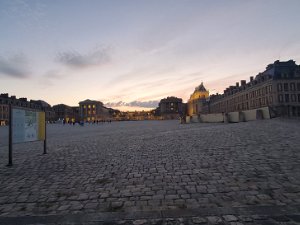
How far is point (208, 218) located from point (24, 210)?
340 centimetres

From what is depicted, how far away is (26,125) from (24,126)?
0.50 feet

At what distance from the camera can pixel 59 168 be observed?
7.25 m

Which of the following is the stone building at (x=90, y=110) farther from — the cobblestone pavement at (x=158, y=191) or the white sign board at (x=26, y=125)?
the cobblestone pavement at (x=158, y=191)

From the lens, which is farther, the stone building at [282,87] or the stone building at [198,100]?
the stone building at [198,100]

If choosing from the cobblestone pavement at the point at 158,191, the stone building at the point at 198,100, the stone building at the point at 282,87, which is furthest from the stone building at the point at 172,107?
the cobblestone pavement at the point at 158,191

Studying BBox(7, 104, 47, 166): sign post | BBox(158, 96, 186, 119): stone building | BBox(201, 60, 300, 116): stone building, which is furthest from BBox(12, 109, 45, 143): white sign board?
BBox(158, 96, 186, 119): stone building

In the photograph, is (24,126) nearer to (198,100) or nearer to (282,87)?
(282,87)

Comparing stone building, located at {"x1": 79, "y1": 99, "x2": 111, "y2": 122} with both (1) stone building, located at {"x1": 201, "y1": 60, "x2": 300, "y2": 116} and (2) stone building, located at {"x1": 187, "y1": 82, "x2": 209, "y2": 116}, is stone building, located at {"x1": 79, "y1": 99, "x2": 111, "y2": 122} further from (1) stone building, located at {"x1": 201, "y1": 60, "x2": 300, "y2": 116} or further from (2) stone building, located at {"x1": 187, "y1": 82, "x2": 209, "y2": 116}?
(1) stone building, located at {"x1": 201, "y1": 60, "x2": 300, "y2": 116}

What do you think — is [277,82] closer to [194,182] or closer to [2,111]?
[194,182]

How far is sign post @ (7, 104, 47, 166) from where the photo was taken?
839 cm

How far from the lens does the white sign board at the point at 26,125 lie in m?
8.74

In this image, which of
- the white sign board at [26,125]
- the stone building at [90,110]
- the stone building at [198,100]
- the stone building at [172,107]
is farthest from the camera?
the stone building at [172,107]

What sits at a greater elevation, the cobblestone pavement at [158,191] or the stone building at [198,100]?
the stone building at [198,100]

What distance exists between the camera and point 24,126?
9.33m
